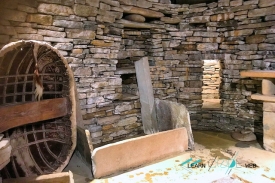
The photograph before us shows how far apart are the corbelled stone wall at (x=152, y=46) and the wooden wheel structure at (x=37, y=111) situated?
1.24 ft

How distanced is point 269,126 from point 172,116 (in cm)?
152

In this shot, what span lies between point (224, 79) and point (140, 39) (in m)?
1.92

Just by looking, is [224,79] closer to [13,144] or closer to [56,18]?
[56,18]

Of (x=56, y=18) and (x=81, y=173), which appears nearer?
(x=81, y=173)

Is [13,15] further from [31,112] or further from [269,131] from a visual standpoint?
[269,131]

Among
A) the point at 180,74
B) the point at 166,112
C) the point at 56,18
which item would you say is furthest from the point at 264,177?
the point at 56,18

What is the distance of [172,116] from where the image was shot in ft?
12.4

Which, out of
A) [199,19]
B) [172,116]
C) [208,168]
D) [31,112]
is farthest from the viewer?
[199,19]

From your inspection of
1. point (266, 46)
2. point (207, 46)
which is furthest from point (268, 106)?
point (207, 46)

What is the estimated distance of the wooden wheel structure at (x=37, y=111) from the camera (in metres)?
2.60

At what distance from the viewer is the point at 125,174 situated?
9.49ft

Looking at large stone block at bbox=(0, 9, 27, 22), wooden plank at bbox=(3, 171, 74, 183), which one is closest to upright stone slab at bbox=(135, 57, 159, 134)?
large stone block at bbox=(0, 9, 27, 22)

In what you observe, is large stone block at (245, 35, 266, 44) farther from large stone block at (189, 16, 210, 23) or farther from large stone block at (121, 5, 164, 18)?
large stone block at (121, 5, 164, 18)

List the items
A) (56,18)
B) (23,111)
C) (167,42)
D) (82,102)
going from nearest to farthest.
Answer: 1. (23,111)
2. (56,18)
3. (82,102)
4. (167,42)
